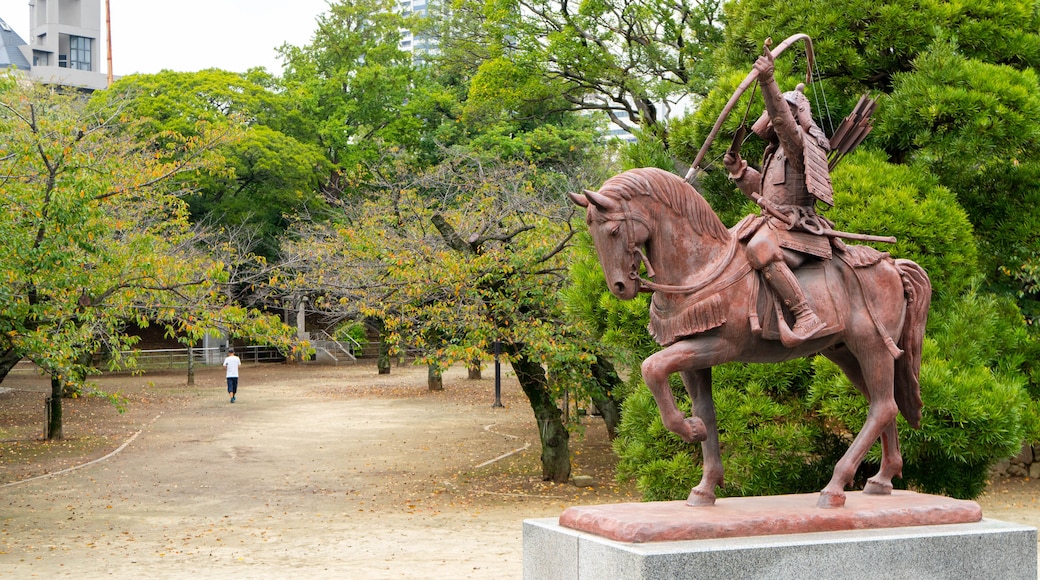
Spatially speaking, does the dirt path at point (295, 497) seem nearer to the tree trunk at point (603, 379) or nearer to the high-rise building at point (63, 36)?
the tree trunk at point (603, 379)

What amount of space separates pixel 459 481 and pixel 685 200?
38.9 ft

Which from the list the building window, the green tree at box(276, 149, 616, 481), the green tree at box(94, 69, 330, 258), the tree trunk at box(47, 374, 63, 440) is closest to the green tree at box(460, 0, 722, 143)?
the green tree at box(276, 149, 616, 481)

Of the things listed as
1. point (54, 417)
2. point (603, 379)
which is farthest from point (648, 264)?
point (54, 417)

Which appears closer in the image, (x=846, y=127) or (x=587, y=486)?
(x=846, y=127)

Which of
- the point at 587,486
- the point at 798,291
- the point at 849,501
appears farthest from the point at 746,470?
the point at 587,486

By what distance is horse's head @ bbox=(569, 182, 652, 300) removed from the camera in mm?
5184

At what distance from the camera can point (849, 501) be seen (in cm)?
577

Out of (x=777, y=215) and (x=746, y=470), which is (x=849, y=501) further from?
(x=746, y=470)

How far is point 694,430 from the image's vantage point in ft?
17.6

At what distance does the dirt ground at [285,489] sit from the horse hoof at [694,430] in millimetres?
5210

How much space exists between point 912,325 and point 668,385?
5.82 ft

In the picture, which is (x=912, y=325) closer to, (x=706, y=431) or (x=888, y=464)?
(x=888, y=464)

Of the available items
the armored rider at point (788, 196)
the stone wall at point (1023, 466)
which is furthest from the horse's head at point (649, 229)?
the stone wall at point (1023, 466)

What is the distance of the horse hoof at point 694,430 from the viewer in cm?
532
